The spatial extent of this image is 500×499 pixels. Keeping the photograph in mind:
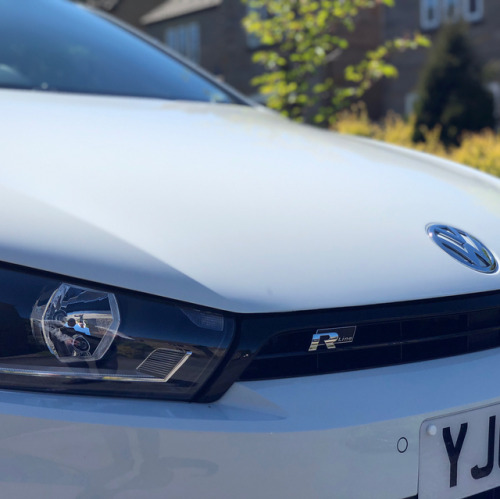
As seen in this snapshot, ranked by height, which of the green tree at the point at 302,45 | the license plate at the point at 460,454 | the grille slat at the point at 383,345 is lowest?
the license plate at the point at 460,454

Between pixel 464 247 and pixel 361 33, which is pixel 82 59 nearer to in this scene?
pixel 464 247

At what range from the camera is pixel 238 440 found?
929 mm

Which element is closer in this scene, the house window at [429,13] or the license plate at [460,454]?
the license plate at [460,454]

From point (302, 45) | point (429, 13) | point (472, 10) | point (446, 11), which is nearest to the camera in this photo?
point (302, 45)

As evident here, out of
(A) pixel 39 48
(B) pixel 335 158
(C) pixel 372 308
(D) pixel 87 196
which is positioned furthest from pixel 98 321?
(A) pixel 39 48

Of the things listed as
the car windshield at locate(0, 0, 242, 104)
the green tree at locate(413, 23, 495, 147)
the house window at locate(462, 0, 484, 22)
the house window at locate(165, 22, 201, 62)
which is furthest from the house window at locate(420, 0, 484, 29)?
the car windshield at locate(0, 0, 242, 104)

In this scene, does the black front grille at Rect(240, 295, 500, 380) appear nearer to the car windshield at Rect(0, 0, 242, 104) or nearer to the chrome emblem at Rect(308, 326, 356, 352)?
the chrome emblem at Rect(308, 326, 356, 352)

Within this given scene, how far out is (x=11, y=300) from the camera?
37.8 inches

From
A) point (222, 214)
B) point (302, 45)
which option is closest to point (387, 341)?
point (222, 214)

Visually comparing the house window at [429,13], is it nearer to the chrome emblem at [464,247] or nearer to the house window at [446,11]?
the house window at [446,11]

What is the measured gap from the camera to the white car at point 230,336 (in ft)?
3.00

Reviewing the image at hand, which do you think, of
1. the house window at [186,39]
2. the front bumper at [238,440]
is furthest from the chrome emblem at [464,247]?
the house window at [186,39]

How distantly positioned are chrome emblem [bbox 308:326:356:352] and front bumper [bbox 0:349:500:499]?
5 centimetres

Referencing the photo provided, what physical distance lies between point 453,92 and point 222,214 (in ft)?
39.2
